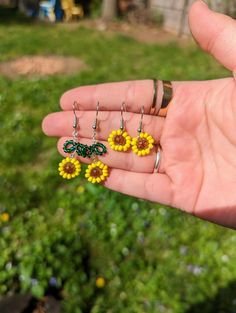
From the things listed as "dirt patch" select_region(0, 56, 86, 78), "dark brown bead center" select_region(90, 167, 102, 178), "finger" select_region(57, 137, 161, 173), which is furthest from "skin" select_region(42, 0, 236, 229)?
"dirt patch" select_region(0, 56, 86, 78)

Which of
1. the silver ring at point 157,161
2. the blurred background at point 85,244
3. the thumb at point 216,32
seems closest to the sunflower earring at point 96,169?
the silver ring at point 157,161

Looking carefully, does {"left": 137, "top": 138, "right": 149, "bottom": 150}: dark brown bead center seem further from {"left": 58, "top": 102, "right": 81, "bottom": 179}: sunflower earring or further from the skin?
{"left": 58, "top": 102, "right": 81, "bottom": 179}: sunflower earring

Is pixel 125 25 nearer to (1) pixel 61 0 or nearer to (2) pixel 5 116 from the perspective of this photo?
(1) pixel 61 0

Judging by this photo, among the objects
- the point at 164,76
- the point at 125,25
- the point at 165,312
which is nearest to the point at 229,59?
the point at 165,312

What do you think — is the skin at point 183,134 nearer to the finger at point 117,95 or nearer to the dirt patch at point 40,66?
the finger at point 117,95

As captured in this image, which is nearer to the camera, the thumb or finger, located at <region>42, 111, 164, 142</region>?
the thumb

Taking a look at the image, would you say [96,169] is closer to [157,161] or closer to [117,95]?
[157,161]
